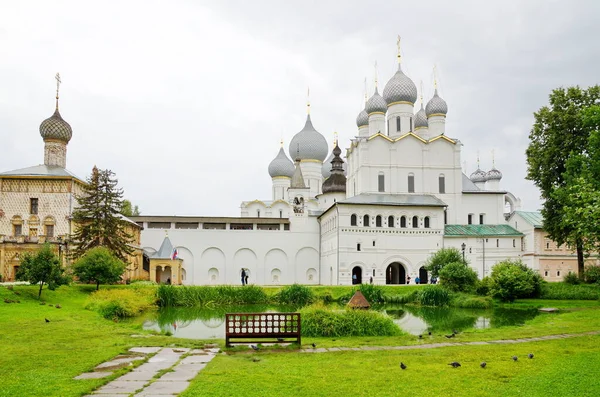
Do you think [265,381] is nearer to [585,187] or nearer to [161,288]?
[585,187]

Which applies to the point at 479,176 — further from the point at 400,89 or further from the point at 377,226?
the point at 377,226

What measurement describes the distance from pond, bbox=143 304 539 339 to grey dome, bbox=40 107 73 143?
15.7 metres

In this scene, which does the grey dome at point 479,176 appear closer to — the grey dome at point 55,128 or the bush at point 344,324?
the grey dome at point 55,128

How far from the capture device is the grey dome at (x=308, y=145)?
178 feet

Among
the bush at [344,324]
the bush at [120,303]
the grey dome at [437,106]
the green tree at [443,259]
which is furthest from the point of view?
the grey dome at [437,106]

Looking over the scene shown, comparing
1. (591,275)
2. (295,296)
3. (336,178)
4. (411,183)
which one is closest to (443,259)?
(591,275)

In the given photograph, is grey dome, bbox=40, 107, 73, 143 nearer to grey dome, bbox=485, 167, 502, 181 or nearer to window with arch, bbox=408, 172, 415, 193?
window with arch, bbox=408, 172, 415, 193

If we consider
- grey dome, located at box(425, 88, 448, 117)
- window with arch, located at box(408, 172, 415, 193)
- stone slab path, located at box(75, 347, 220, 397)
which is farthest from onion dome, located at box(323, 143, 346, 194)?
stone slab path, located at box(75, 347, 220, 397)

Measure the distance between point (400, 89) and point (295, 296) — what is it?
2115 cm

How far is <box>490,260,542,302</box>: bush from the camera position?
25.4 metres

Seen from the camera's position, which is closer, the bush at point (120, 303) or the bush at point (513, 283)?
the bush at point (120, 303)

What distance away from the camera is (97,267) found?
25.4 metres

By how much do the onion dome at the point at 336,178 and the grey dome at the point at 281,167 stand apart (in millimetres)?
5821

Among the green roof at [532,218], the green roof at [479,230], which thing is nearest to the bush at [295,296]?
the green roof at [479,230]
